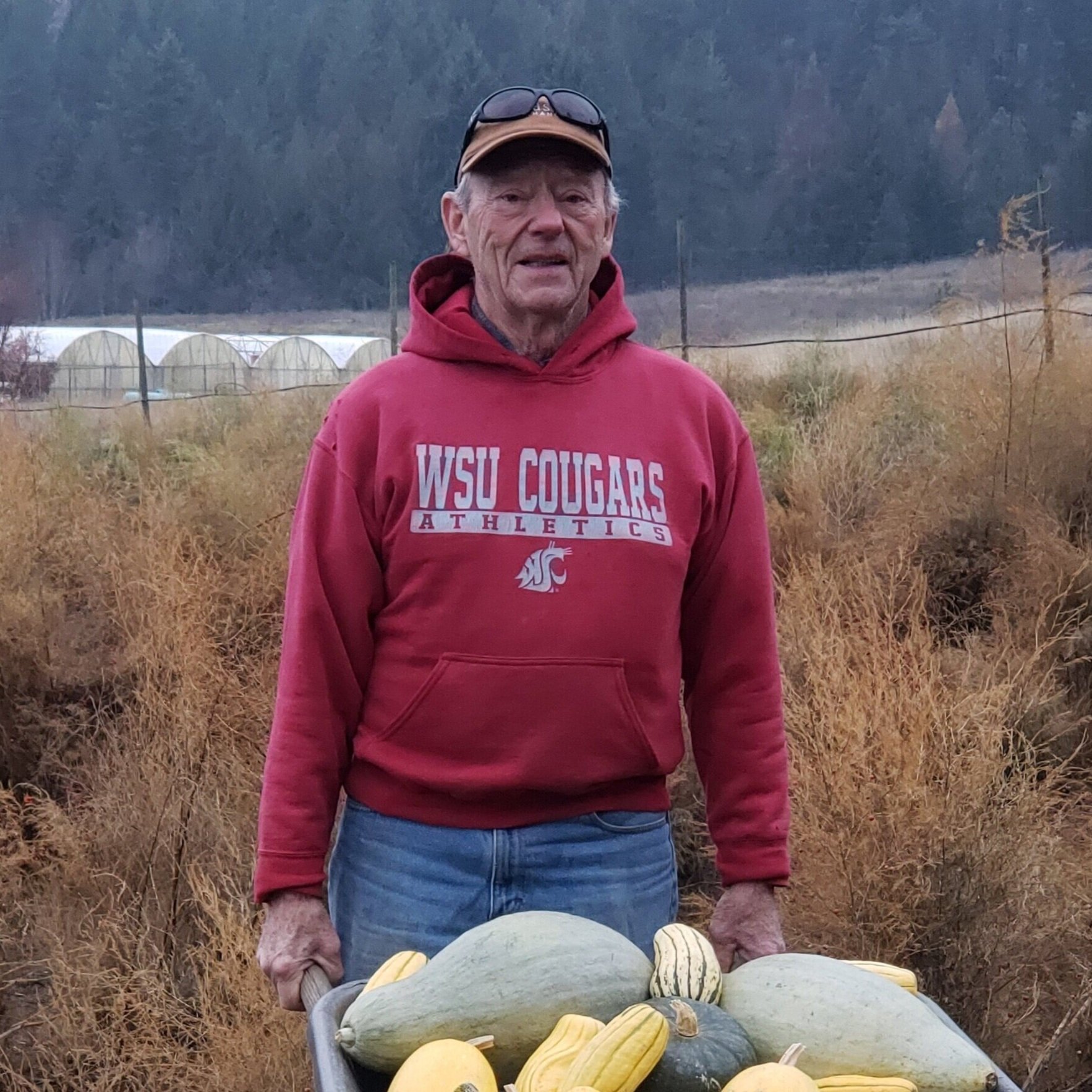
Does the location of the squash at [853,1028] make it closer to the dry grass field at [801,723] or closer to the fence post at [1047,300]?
the dry grass field at [801,723]

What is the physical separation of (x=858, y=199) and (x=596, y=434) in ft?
100

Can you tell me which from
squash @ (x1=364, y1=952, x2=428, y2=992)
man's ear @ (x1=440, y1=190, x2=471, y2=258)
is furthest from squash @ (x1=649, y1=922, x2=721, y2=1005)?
man's ear @ (x1=440, y1=190, x2=471, y2=258)

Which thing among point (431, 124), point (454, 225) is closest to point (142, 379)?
point (454, 225)

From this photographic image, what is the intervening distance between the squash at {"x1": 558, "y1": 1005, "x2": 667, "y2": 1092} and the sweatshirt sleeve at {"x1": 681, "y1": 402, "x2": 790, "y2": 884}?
90cm

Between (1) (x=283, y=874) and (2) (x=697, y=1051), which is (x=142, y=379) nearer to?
(1) (x=283, y=874)

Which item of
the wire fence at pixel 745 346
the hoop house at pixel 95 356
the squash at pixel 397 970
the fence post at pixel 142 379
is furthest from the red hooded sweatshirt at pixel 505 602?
the hoop house at pixel 95 356

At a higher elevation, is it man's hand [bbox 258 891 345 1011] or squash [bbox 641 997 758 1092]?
squash [bbox 641 997 758 1092]

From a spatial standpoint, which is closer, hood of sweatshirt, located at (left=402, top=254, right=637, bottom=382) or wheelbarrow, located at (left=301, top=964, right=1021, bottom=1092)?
wheelbarrow, located at (left=301, top=964, right=1021, bottom=1092)

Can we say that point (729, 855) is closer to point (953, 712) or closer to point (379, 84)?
point (953, 712)

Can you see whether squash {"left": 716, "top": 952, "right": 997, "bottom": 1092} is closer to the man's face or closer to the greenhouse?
the man's face

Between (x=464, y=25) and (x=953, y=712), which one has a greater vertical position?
(x=464, y=25)

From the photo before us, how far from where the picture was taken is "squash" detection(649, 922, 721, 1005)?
1137 millimetres

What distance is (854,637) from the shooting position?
3.90 meters

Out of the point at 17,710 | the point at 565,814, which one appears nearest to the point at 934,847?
the point at 565,814
